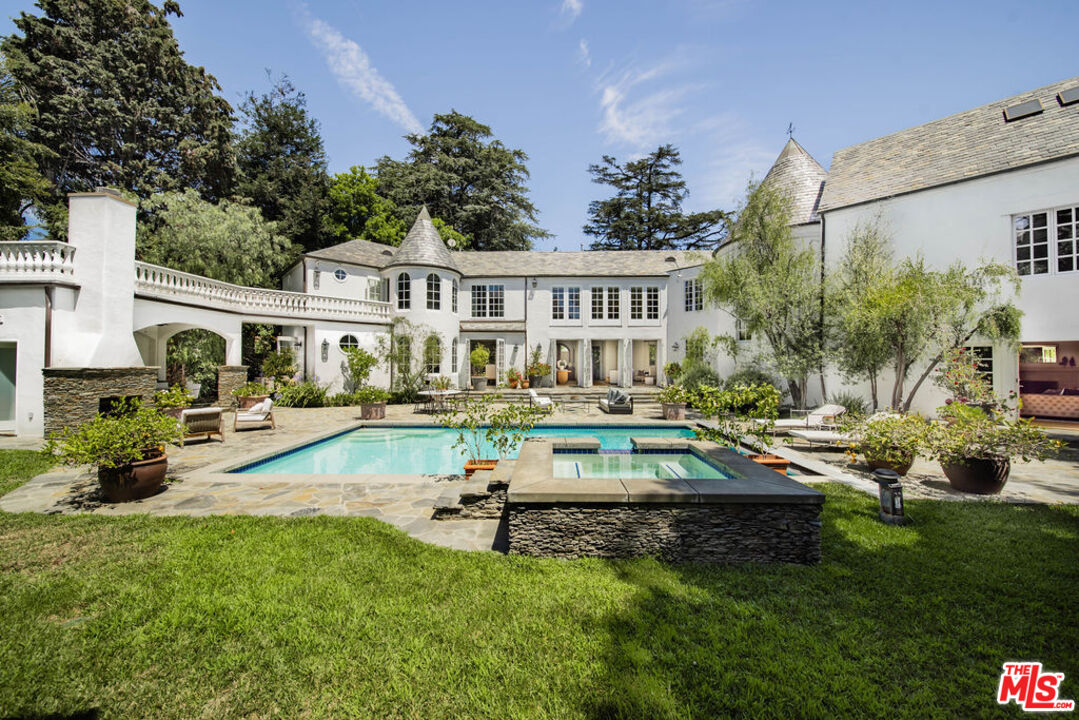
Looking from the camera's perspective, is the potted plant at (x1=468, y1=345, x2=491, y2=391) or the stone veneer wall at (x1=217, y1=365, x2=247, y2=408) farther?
the potted plant at (x1=468, y1=345, x2=491, y2=391)

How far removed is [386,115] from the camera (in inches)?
609

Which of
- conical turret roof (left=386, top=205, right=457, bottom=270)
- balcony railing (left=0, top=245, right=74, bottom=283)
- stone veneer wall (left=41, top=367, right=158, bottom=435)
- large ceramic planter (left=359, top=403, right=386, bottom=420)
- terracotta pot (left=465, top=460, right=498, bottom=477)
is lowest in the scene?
terracotta pot (left=465, top=460, right=498, bottom=477)

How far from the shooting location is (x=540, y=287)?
76.3ft

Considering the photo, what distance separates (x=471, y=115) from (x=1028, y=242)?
1317 inches

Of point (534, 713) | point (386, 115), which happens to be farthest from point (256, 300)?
point (534, 713)

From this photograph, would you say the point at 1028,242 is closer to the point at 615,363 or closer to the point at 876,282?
the point at 876,282

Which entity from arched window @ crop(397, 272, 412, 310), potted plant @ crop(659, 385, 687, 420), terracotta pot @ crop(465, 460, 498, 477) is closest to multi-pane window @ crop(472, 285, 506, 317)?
arched window @ crop(397, 272, 412, 310)

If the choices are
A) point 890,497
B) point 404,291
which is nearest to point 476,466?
point 890,497

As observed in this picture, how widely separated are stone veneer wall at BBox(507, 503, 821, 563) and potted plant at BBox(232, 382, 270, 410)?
1364 cm

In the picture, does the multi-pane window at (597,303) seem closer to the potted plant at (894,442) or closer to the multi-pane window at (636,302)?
the multi-pane window at (636,302)

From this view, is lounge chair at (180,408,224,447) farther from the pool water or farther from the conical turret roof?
the conical turret roof

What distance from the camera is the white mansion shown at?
10.3 metres

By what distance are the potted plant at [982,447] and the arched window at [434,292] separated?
61.3 ft

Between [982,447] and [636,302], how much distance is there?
1762 cm
